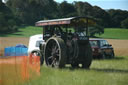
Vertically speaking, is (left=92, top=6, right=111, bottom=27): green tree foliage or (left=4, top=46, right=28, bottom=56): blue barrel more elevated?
(left=92, top=6, right=111, bottom=27): green tree foliage

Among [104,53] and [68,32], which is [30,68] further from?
[104,53]

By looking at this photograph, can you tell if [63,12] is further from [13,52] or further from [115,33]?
[13,52]

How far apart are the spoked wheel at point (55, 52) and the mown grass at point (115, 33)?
14.0 m

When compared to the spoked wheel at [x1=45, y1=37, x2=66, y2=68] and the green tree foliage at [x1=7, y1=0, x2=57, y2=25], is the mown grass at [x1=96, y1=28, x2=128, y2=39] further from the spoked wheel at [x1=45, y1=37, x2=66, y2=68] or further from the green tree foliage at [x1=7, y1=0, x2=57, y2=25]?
the spoked wheel at [x1=45, y1=37, x2=66, y2=68]

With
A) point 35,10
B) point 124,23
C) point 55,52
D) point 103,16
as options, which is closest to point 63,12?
point 103,16

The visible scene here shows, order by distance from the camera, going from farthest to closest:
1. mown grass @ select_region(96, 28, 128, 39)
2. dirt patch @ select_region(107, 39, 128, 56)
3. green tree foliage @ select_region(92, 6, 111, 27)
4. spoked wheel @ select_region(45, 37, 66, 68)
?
dirt patch @ select_region(107, 39, 128, 56)
green tree foliage @ select_region(92, 6, 111, 27)
mown grass @ select_region(96, 28, 128, 39)
spoked wheel @ select_region(45, 37, 66, 68)

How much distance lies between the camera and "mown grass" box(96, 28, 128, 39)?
27614mm

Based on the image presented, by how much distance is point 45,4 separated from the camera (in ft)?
91.4

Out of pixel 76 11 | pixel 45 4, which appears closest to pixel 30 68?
pixel 45 4

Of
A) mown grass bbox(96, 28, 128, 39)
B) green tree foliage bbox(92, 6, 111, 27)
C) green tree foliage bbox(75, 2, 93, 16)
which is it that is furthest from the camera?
green tree foliage bbox(75, 2, 93, 16)

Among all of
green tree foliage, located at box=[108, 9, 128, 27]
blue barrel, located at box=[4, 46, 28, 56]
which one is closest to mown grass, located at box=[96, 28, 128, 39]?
green tree foliage, located at box=[108, 9, 128, 27]

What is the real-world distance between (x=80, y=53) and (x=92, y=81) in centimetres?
433

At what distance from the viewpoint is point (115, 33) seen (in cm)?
2920

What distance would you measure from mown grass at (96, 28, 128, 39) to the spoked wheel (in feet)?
45.9
